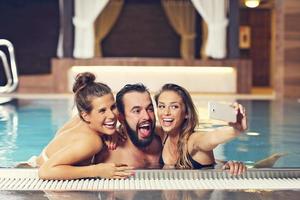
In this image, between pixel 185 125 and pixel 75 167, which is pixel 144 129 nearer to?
pixel 185 125

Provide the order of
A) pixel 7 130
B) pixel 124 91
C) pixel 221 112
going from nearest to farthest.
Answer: pixel 221 112 < pixel 124 91 < pixel 7 130

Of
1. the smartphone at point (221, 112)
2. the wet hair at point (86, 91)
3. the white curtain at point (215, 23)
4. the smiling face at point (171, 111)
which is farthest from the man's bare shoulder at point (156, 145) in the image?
the white curtain at point (215, 23)

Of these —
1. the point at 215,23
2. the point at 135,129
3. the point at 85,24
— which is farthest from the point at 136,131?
the point at 85,24

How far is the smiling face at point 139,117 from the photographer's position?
3.26 m

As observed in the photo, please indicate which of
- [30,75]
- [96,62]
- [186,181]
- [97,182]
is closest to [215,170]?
[186,181]

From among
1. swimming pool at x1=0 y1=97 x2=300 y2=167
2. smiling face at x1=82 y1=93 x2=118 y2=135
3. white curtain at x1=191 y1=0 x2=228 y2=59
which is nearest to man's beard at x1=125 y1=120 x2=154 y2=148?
smiling face at x1=82 y1=93 x2=118 y2=135

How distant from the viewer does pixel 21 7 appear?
1431 centimetres

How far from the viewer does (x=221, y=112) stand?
2.90m

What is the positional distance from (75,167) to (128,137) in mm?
364

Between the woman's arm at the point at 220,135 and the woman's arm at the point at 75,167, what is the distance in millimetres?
401

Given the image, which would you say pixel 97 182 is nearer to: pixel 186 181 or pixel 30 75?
pixel 186 181

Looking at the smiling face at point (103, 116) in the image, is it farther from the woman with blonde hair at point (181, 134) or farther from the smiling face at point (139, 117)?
the woman with blonde hair at point (181, 134)

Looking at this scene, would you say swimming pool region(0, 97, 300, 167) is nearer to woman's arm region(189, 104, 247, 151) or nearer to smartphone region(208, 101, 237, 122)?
woman's arm region(189, 104, 247, 151)

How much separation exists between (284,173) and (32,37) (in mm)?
11888
